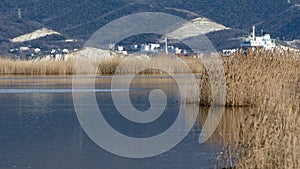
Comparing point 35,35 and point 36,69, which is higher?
point 35,35

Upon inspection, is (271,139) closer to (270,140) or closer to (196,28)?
(270,140)

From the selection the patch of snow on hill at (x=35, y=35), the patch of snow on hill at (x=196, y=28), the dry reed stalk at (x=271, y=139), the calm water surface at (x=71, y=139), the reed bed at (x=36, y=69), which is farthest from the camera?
the patch of snow on hill at (x=35, y=35)

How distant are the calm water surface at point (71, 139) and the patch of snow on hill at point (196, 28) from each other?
62.4 metres

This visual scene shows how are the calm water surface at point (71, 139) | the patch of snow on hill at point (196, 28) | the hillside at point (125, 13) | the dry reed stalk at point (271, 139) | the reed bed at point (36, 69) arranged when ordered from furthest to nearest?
1. the hillside at point (125, 13)
2. the patch of snow on hill at point (196, 28)
3. the reed bed at point (36, 69)
4. the calm water surface at point (71, 139)
5. the dry reed stalk at point (271, 139)

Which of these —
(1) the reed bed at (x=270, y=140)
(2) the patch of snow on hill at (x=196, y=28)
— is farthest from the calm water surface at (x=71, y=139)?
(2) the patch of snow on hill at (x=196, y=28)

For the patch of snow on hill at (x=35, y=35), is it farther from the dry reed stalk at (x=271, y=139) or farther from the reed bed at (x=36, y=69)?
the dry reed stalk at (x=271, y=139)

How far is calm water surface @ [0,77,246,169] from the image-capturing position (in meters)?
10.3

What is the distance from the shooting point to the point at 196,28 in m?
87.8

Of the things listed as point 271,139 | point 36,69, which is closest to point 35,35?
point 36,69

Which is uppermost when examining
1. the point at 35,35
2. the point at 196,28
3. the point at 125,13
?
the point at 125,13

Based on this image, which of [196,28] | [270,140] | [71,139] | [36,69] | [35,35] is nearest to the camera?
[270,140]

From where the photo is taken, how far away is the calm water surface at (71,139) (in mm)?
10281

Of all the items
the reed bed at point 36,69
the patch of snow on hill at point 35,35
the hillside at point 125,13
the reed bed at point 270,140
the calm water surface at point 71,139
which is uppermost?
the hillside at point 125,13

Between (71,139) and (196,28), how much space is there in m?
75.9
